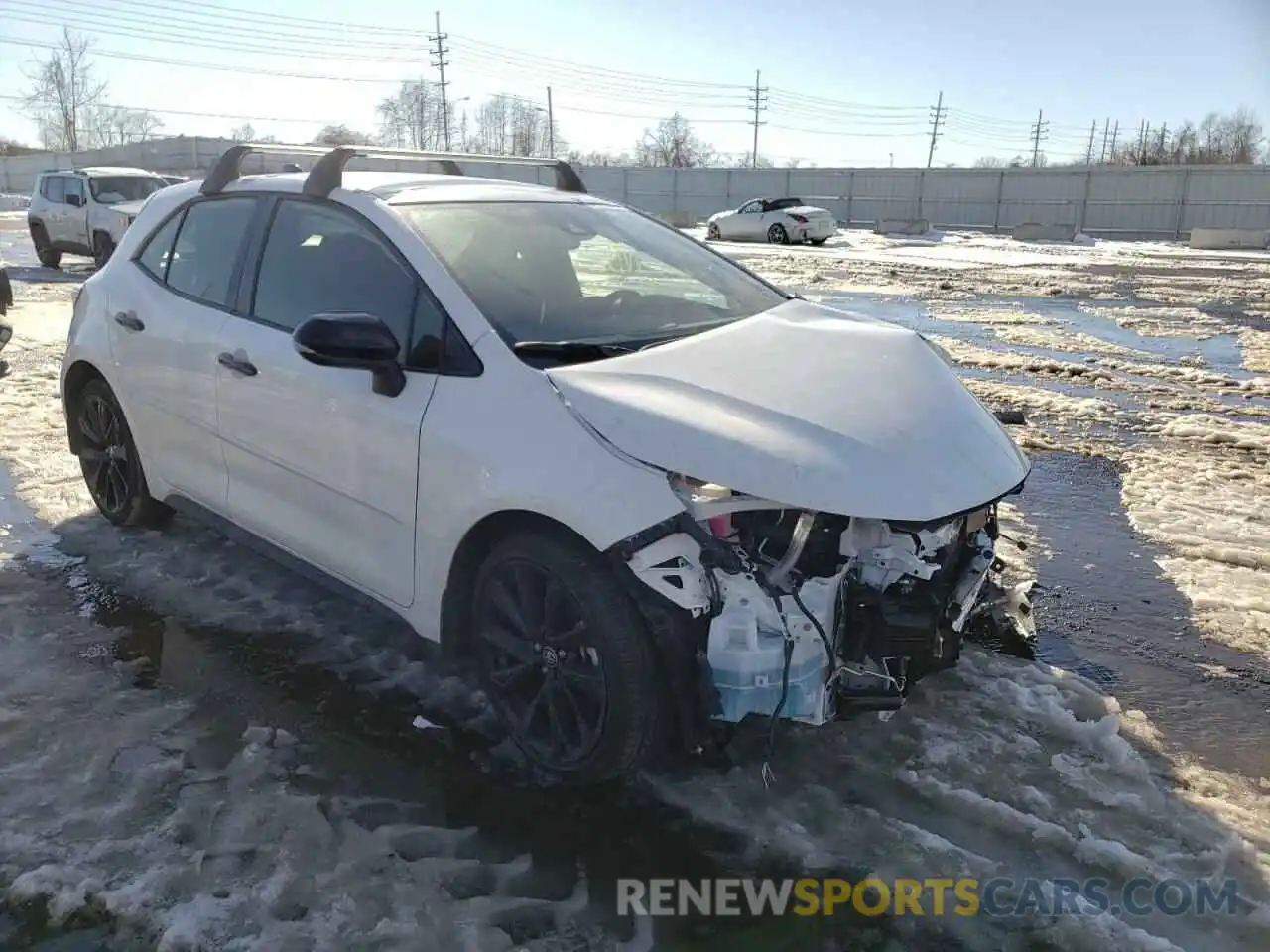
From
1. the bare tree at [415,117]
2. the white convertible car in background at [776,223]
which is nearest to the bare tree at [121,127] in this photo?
the bare tree at [415,117]

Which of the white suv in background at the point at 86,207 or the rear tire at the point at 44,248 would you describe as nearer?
the white suv in background at the point at 86,207

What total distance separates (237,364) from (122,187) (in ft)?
55.4

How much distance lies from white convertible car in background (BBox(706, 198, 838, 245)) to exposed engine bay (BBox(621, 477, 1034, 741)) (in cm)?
3108

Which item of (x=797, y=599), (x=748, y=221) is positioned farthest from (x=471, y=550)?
(x=748, y=221)

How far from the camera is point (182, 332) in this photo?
4074mm

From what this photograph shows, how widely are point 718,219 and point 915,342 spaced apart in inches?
1270

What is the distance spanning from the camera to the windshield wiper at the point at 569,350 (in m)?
3.01

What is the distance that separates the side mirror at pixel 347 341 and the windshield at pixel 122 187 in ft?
53.9

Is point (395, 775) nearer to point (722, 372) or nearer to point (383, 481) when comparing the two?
point (383, 481)

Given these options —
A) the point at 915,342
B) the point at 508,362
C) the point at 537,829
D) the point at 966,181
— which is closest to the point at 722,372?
the point at 508,362

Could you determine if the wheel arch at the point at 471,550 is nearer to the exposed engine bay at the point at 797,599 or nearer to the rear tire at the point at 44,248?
the exposed engine bay at the point at 797,599

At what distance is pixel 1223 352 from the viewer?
35.9ft

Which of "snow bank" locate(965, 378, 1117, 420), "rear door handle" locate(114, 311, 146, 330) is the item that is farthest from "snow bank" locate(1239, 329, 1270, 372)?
"rear door handle" locate(114, 311, 146, 330)

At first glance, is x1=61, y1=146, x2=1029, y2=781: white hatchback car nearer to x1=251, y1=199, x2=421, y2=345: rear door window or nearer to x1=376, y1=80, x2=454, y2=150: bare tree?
x1=251, y1=199, x2=421, y2=345: rear door window
